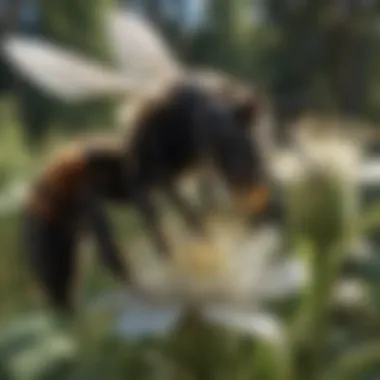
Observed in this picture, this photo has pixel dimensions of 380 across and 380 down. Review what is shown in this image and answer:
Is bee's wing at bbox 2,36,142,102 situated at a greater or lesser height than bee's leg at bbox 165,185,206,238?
greater

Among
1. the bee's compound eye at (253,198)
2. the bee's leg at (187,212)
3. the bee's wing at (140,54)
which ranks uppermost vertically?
the bee's wing at (140,54)

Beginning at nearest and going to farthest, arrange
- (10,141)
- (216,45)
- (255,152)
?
(255,152)
(10,141)
(216,45)

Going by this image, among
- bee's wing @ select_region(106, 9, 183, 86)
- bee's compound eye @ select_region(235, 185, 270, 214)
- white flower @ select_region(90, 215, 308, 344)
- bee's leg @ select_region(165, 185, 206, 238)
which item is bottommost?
white flower @ select_region(90, 215, 308, 344)

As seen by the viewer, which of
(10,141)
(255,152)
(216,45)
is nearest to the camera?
(255,152)

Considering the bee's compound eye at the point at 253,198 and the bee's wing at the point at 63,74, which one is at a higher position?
the bee's wing at the point at 63,74

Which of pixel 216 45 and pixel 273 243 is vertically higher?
pixel 216 45

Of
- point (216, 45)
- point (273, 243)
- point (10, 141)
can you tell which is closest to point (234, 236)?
point (273, 243)

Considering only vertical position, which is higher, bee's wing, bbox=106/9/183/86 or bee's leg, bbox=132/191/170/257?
bee's wing, bbox=106/9/183/86

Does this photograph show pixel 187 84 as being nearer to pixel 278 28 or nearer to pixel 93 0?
pixel 93 0
